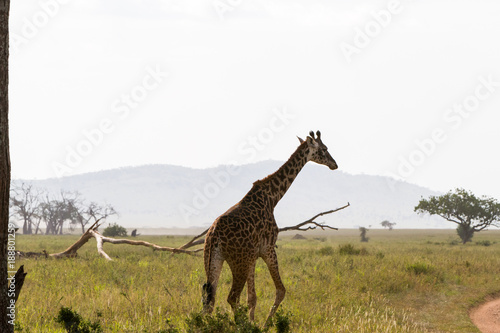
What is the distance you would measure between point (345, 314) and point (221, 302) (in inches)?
106

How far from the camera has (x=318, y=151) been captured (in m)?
9.61

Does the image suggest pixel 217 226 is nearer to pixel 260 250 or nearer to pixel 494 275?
pixel 260 250

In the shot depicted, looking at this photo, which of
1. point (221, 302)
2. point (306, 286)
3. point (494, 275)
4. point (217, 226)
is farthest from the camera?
point (494, 275)

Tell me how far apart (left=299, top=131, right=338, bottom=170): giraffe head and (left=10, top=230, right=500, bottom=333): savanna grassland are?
298cm

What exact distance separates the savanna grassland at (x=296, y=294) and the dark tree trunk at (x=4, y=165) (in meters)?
2.22

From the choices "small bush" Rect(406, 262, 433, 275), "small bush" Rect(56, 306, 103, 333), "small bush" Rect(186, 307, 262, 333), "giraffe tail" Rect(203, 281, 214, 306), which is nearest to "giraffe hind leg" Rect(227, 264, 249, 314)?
"giraffe tail" Rect(203, 281, 214, 306)

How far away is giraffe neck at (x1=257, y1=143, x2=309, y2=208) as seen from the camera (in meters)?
8.89

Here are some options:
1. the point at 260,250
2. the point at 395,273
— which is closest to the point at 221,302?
the point at 260,250

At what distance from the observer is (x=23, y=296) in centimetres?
1177

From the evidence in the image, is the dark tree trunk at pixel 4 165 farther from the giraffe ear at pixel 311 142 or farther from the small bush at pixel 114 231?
the small bush at pixel 114 231

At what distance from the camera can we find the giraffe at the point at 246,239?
7633 mm

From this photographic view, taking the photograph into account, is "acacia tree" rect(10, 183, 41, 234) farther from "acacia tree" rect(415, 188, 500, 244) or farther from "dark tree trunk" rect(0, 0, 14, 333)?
"dark tree trunk" rect(0, 0, 14, 333)

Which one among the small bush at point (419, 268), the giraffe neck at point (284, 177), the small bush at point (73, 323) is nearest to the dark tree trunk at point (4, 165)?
the small bush at point (73, 323)

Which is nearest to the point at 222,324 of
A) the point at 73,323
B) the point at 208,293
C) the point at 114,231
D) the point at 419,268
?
Result: the point at 208,293
